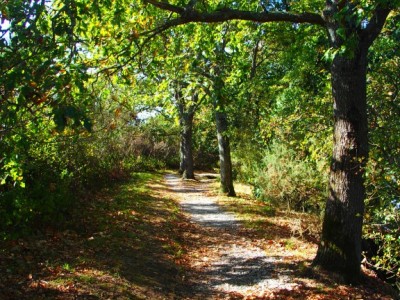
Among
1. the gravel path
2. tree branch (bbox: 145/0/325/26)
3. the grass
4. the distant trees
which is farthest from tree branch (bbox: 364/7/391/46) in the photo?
the grass

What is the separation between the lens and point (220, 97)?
7.87 meters

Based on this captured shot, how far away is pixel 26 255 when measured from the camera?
7680 millimetres

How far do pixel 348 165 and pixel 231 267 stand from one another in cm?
362

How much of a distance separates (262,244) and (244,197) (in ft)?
26.5

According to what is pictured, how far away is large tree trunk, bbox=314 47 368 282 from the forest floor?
0.50 m

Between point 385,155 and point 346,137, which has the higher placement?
point 346,137

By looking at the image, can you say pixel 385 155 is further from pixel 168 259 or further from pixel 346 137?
pixel 168 259

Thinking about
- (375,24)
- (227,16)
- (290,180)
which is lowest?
(290,180)

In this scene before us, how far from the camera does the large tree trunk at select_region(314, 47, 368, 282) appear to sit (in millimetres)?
7074

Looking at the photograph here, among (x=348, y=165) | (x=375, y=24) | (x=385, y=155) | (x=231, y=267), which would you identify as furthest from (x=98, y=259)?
(x=375, y=24)

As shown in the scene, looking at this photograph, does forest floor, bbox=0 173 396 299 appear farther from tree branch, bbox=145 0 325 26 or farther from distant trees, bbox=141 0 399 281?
tree branch, bbox=145 0 325 26

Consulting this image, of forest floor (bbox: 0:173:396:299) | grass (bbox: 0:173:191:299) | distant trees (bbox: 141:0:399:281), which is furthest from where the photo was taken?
distant trees (bbox: 141:0:399:281)

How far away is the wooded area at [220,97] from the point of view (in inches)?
159

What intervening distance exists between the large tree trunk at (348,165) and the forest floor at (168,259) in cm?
50
